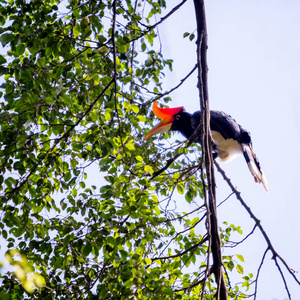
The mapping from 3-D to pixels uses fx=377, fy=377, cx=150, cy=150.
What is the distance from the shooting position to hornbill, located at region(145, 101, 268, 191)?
3479mm

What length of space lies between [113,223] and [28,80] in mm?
821

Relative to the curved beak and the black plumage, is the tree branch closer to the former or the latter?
the black plumage

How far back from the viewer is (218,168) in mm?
2357

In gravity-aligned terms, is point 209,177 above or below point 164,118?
below

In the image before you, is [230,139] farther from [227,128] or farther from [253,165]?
[253,165]

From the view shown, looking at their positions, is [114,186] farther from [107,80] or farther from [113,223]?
[107,80]

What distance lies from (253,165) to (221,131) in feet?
1.66

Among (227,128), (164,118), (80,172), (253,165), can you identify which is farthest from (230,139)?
(80,172)

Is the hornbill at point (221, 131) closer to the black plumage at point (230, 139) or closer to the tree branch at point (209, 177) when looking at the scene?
the black plumage at point (230, 139)

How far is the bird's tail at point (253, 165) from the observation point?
3246 mm

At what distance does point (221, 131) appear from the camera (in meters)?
3.67

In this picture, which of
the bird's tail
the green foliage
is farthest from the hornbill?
the green foliage

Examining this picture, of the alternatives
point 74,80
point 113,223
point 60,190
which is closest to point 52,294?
point 113,223

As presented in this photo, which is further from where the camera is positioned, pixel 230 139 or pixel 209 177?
pixel 230 139
